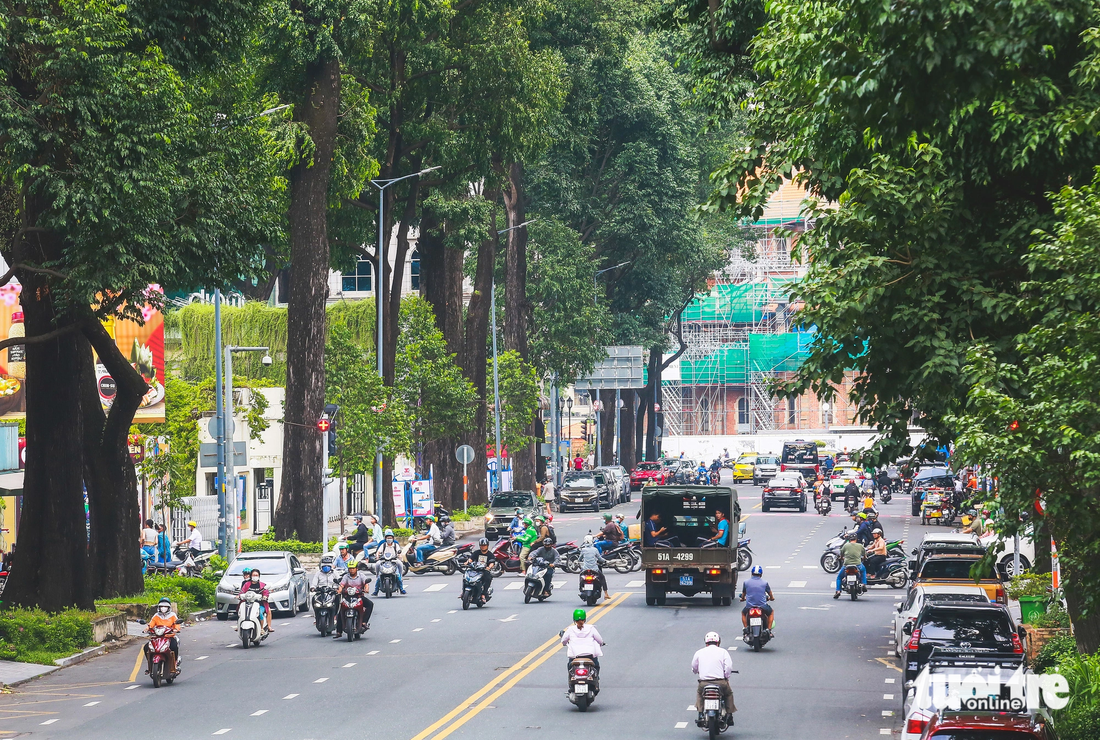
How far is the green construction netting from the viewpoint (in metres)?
111

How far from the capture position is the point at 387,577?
33906mm

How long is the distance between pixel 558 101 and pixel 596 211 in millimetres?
19740

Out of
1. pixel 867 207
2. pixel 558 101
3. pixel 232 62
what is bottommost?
pixel 867 207

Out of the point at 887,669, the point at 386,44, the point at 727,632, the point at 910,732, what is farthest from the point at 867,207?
the point at 386,44

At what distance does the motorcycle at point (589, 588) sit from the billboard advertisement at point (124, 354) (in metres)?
12.1

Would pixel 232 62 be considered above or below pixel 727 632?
above

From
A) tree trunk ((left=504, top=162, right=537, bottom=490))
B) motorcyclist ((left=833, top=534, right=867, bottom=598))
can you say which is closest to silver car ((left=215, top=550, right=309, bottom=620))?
motorcyclist ((left=833, top=534, right=867, bottom=598))

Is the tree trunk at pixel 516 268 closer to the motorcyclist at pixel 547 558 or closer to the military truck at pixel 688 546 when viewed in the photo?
the motorcyclist at pixel 547 558

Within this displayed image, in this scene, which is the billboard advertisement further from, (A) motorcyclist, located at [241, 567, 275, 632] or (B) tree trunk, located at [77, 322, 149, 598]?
(A) motorcyclist, located at [241, 567, 275, 632]

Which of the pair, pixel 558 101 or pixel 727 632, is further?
pixel 558 101

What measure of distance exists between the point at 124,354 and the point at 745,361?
284 ft

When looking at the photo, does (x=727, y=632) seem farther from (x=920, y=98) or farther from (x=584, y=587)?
(x=920, y=98)

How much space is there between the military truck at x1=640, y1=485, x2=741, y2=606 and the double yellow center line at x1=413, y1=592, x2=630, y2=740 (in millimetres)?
5381

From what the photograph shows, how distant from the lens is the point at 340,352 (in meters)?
Answer: 50.1
